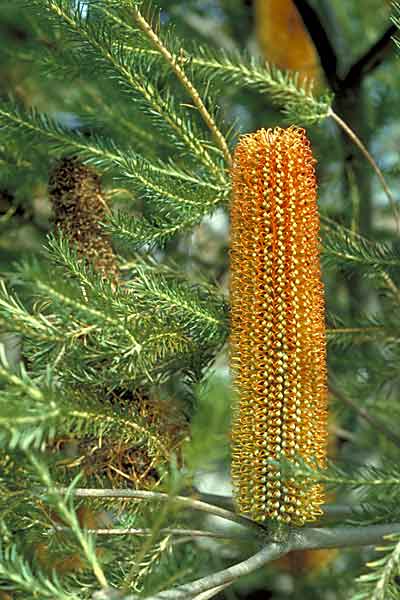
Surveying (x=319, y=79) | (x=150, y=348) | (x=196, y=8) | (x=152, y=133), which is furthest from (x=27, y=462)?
(x=196, y=8)

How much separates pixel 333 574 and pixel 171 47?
2.22 ft

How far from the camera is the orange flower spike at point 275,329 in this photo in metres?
0.54

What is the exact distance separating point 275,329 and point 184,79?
0.22 meters

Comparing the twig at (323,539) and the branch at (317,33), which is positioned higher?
the branch at (317,33)

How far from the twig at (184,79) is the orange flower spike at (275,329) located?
121mm

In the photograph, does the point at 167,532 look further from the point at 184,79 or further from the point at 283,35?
the point at 283,35

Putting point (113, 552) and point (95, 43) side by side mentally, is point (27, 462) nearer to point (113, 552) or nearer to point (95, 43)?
point (113, 552)

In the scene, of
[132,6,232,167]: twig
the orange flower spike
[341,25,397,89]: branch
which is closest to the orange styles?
[341,25,397,89]: branch

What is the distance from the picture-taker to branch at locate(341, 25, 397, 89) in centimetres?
86

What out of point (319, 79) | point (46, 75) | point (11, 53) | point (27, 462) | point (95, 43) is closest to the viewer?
point (27, 462)

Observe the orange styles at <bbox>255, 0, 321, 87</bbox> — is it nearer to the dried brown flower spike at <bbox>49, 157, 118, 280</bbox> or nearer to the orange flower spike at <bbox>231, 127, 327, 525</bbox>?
the dried brown flower spike at <bbox>49, 157, 118, 280</bbox>

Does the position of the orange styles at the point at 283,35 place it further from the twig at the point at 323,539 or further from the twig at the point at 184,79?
the twig at the point at 323,539

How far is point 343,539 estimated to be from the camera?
545 millimetres

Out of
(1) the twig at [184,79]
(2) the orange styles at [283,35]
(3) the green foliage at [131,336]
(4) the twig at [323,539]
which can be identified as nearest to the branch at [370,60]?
(3) the green foliage at [131,336]
